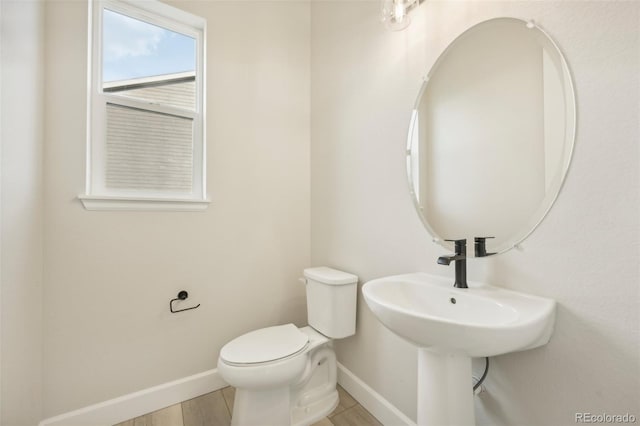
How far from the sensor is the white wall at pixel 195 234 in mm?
1248

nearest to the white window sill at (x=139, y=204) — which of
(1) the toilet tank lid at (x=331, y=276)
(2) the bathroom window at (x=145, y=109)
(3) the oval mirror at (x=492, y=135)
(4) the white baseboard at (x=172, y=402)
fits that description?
(2) the bathroom window at (x=145, y=109)

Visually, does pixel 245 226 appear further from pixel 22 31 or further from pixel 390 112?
pixel 22 31

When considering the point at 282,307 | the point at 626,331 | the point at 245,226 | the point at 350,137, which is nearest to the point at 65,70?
the point at 245,226

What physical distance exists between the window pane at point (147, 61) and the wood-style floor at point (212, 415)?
1704 mm

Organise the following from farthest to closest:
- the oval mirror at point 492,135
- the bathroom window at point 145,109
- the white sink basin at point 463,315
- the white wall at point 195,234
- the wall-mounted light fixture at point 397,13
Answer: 1. the bathroom window at point 145,109
2. the white wall at point 195,234
3. the wall-mounted light fixture at point 397,13
4. the oval mirror at point 492,135
5. the white sink basin at point 463,315

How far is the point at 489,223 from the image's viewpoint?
0.96 metres

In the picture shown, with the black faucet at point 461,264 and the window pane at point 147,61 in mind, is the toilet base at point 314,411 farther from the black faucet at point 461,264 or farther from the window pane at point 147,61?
the window pane at point 147,61

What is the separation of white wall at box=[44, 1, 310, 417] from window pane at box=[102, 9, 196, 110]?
0.48 ft

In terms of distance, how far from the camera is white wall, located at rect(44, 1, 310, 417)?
1.25 metres

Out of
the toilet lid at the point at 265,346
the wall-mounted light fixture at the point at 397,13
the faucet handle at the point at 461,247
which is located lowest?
the toilet lid at the point at 265,346

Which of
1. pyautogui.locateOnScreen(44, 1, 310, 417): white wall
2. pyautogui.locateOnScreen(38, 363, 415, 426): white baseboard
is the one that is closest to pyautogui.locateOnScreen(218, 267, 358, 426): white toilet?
pyautogui.locateOnScreen(38, 363, 415, 426): white baseboard

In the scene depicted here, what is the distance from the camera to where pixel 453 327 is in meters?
0.65

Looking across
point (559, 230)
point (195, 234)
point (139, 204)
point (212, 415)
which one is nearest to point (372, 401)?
point (212, 415)

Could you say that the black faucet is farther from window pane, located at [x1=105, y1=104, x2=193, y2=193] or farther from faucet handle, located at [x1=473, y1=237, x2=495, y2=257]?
window pane, located at [x1=105, y1=104, x2=193, y2=193]
